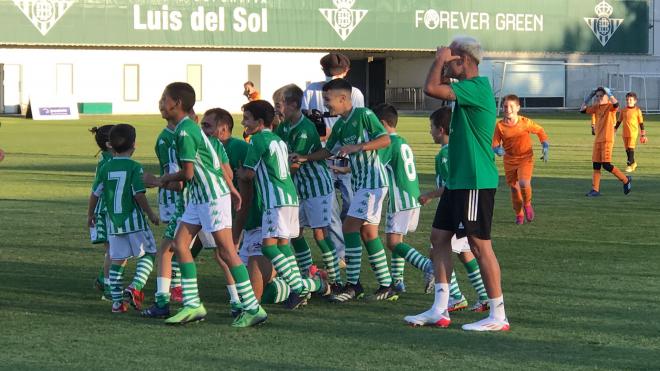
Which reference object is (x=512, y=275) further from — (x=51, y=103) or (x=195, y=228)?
(x=51, y=103)

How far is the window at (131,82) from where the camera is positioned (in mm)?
62250

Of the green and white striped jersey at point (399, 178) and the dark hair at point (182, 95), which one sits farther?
the green and white striped jersey at point (399, 178)

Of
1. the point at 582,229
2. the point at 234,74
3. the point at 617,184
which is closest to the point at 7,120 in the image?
the point at 234,74

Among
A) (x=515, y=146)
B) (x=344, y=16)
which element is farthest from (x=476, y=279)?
(x=344, y=16)

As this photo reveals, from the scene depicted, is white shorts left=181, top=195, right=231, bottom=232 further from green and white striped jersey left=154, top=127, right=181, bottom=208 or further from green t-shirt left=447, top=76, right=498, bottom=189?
green t-shirt left=447, top=76, right=498, bottom=189

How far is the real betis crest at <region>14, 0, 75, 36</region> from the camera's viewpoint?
58.3 meters

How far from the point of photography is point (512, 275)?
10617mm

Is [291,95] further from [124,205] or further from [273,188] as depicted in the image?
[124,205]

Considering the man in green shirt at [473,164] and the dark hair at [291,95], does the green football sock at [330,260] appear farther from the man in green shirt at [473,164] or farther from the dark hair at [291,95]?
the man in green shirt at [473,164]

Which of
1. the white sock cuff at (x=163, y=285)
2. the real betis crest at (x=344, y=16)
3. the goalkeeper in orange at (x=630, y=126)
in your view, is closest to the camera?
the white sock cuff at (x=163, y=285)

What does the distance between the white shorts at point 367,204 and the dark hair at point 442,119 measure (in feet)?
2.23

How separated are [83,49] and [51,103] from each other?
8283mm

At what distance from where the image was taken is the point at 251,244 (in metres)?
9.35

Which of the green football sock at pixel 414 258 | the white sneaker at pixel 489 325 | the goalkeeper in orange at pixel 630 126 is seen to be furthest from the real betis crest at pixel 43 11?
the white sneaker at pixel 489 325
